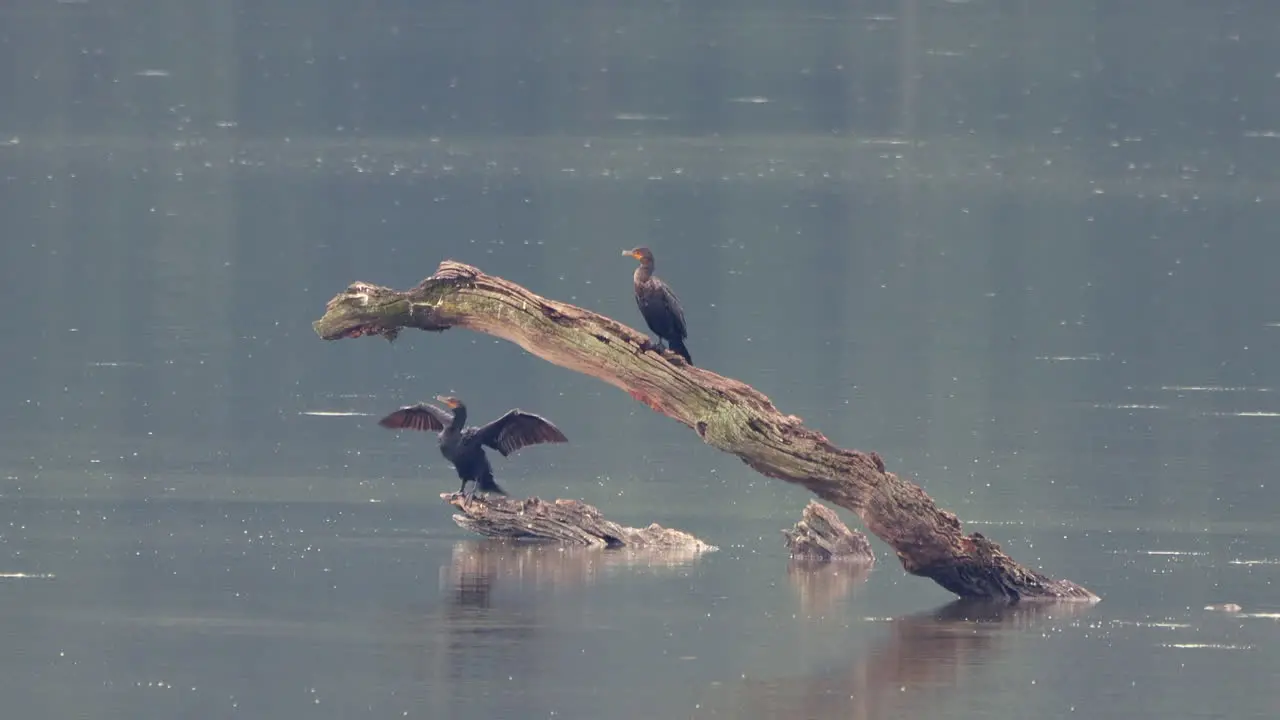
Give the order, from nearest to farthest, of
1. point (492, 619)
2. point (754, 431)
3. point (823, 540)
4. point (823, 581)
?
point (492, 619)
point (754, 431)
point (823, 581)
point (823, 540)

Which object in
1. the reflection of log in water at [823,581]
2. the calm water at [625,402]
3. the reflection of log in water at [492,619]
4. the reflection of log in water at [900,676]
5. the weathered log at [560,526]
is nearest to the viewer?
the reflection of log in water at [900,676]

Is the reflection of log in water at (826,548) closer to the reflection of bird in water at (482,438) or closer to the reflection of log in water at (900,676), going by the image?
the reflection of log in water at (900,676)

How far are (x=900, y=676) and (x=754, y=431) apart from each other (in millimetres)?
2685

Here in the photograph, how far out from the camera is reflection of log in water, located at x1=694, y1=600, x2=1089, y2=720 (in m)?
13.1

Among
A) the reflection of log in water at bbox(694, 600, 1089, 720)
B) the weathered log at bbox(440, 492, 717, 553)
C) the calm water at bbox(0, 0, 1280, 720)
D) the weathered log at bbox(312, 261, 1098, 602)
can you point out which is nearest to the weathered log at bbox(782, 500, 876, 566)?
the calm water at bbox(0, 0, 1280, 720)

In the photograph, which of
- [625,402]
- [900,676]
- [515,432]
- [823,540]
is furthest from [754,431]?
[625,402]

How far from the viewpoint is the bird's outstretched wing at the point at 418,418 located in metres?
18.5

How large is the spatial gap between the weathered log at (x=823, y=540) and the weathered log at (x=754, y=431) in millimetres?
1115

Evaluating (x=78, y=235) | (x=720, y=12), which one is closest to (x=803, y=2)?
(x=720, y=12)

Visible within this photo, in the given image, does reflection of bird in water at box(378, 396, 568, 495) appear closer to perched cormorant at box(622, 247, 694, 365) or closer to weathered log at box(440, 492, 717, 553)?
weathered log at box(440, 492, 717, 553)

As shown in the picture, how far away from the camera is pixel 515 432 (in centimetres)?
1820

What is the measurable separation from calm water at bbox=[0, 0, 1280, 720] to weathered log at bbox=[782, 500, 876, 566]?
231 millimetres

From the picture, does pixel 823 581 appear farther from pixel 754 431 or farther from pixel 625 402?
pixel 625 402

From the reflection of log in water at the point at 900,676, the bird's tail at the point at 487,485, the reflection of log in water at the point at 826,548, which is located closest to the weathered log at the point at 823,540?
the reflection of log in water at the point at 826,548
